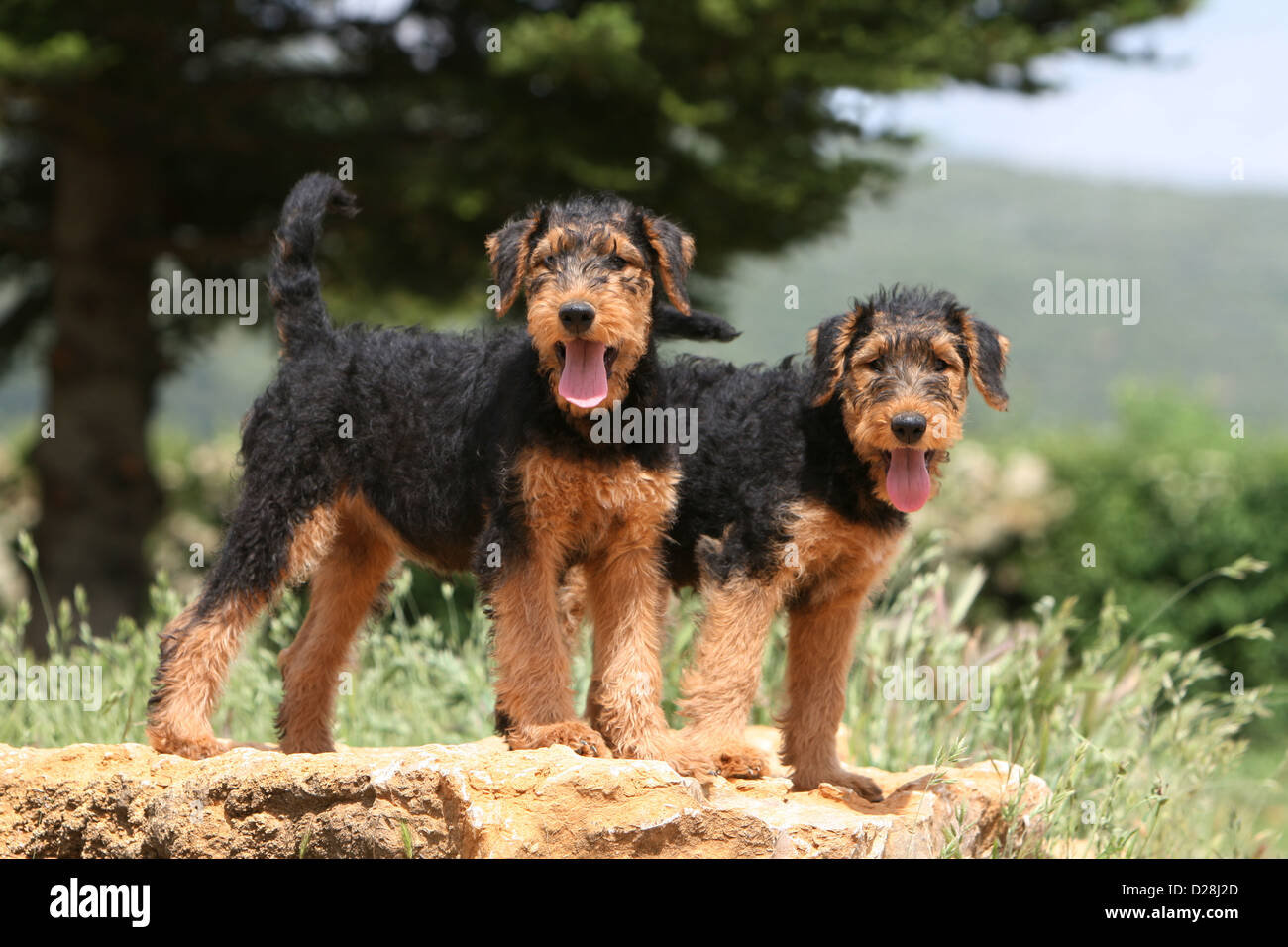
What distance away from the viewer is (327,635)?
6328 millimetres

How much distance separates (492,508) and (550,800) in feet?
3.87

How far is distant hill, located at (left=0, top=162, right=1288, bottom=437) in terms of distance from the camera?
41.6m

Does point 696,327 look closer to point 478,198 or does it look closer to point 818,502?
point 818,502

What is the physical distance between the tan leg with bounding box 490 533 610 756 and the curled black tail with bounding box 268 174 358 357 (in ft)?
5.56

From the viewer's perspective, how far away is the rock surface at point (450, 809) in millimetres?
4902

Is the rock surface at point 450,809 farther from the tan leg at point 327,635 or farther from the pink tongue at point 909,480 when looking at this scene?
the pink tongue at point 909,480

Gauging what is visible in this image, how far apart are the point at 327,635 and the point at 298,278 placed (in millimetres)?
1665

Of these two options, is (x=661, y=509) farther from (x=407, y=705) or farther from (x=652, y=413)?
(x=407, y=705)

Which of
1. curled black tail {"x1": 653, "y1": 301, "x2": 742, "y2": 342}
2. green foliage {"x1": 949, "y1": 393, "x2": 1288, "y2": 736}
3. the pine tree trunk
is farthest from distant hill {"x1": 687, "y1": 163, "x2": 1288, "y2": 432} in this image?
curled black tail {"x1": 653, "y1": 301, "x2": 742, "y2": 342}

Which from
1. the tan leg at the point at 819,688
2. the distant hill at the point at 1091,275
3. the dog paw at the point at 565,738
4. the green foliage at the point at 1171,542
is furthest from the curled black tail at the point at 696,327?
the distant hill at the point at 1091,275

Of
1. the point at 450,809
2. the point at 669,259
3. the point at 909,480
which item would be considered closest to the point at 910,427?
the point at 909,480

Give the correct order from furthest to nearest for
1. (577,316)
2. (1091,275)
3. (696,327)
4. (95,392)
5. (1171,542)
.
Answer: (1091,275)
(1171,542)
(95,392)
(696,327)
(577,316)

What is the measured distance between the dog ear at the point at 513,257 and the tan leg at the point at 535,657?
0.99 metres

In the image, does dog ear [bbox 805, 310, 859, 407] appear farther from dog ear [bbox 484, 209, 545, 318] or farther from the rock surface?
the rock surface
